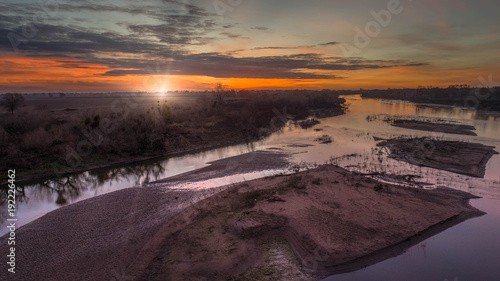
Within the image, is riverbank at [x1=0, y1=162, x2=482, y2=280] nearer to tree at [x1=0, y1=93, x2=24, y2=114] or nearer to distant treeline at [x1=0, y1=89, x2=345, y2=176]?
distant treeline at [x1=0, y1=89, x2=345, y2=176]

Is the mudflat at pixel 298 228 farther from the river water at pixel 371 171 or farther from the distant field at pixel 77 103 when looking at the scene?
the distant field at pixel 77 103

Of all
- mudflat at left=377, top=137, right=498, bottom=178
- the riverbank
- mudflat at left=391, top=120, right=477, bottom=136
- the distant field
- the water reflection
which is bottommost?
the water reflection

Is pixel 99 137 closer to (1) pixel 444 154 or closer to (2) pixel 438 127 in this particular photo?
(1) pixel 444 154

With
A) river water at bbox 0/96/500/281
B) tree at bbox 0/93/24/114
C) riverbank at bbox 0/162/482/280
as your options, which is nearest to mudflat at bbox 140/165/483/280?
riverbank at bbox 0/162/482/280

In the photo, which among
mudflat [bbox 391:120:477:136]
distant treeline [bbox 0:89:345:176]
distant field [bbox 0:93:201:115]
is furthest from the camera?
distant field [bbox 0:93:201:115]

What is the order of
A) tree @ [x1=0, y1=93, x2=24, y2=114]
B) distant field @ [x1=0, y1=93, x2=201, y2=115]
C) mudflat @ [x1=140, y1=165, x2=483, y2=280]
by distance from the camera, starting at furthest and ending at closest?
distant field @ [x1=0, y1=93, x2=201, y2=115], tree @ [x1=0, y1=93, x2=24, y2=114], mudflat @ [x1=140, y1=165, x2=483, y2=280]

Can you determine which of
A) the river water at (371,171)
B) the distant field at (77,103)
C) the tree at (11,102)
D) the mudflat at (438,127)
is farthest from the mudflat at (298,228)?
the tree at (11,102)

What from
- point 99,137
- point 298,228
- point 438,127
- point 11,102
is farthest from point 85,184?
point 438,127
